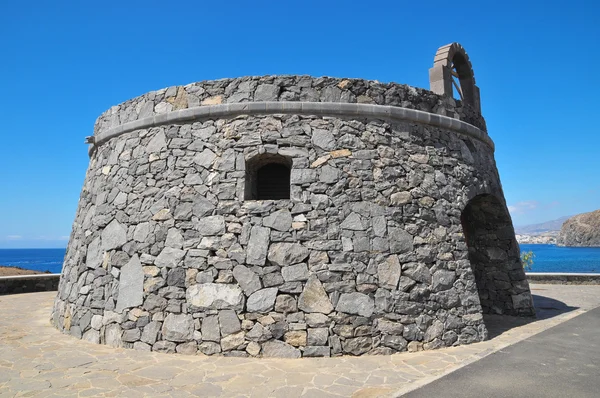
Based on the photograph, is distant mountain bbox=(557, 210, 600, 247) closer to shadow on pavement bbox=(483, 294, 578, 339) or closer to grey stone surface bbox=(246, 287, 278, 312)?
shadow on pavement bbox=(483, 294, 578, 339)

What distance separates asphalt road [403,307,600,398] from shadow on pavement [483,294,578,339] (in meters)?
0.81

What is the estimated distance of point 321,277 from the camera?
6.28 meters

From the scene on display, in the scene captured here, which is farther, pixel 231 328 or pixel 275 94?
pixel 275 94


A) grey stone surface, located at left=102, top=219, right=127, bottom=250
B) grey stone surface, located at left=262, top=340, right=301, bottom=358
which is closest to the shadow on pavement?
grey stone surface, located at left=262, top=340, right=301, bottom=358

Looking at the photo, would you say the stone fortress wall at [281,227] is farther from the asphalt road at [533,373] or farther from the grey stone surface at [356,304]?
the asphalt road at [533,373]

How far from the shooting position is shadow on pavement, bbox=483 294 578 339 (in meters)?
7.93

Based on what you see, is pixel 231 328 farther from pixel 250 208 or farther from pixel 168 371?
pixel 250 208

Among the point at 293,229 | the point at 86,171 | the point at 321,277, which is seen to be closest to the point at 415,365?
the point at 321,277

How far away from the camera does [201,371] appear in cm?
540

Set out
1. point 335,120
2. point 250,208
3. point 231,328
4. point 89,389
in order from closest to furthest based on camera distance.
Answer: point 89,389 < point 231,328 < point 250,208 < point 335,120

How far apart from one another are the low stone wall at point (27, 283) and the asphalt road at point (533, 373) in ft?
50.0

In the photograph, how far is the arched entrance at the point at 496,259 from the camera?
29.5 ft

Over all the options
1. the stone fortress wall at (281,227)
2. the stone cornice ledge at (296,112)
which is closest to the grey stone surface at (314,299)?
the stone fortress wall at (281,227)

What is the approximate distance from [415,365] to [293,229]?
2674 mm
